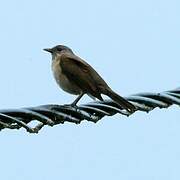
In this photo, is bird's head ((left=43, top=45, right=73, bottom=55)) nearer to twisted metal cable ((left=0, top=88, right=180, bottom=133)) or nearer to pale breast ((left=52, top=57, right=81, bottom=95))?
pale breast ((left=52, top=57, right=81, bottom=95))

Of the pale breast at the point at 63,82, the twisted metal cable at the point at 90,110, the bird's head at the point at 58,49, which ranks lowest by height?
the twisted metal cable at the point at 90,110

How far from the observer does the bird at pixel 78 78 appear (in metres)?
8.17

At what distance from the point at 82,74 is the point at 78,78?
8 cm

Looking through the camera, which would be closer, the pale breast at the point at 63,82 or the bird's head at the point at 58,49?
the pale breast at the point at 63,82

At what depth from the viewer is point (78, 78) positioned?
8586 mm

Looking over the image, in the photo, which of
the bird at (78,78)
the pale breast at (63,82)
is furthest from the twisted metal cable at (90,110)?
the pale breast at (63,82)

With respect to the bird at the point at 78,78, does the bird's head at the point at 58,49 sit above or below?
above

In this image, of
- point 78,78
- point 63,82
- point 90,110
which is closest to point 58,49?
point 63,82

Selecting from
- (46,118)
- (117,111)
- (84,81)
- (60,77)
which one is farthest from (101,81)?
(46,118)

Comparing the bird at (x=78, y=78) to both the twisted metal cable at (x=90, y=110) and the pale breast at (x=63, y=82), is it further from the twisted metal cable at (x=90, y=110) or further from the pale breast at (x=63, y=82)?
the twisted metal cable at (x=90, y=110)

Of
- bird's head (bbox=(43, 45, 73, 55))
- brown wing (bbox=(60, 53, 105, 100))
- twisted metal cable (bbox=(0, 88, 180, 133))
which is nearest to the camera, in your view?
twisted metal cable (bbox=(0, 88, 180, 133))

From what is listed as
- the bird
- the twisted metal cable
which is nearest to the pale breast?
the bird

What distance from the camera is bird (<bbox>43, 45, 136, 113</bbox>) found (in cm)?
817

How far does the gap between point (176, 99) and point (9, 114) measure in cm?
144
